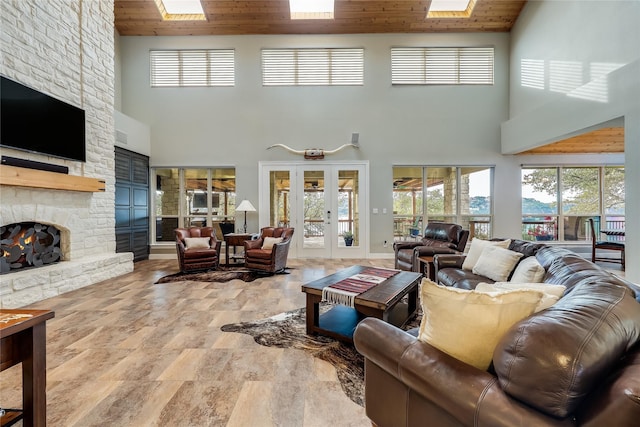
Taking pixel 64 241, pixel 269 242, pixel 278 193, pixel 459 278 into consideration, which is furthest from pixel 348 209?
pixel 64 241

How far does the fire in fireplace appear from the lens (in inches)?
136

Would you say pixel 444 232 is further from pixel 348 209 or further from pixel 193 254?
pixel 193 254

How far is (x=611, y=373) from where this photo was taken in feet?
2.65

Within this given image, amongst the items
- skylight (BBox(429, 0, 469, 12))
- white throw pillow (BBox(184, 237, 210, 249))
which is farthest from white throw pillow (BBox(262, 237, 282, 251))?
skylight (BBox(429, 0, 469, 12))

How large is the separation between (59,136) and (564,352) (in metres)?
5.55

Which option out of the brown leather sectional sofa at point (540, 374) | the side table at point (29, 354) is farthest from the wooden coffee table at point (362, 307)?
the side table at point (29, 354)

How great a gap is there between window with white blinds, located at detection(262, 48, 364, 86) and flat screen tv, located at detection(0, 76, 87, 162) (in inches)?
147

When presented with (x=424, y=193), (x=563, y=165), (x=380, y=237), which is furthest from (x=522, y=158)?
(x=380, y=237)

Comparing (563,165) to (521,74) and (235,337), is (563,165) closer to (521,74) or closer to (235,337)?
(521,74)

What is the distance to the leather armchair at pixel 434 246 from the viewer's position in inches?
158

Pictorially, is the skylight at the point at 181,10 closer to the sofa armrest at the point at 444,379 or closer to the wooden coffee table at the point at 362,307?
the wooden coffee table at the point at 362,307

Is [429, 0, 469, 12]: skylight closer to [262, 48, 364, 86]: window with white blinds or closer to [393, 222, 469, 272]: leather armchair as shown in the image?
[262, 48, 364, 86]: window with white blinds

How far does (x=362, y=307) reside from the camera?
2.27 meters

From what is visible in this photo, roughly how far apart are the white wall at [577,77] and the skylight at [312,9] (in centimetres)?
405
